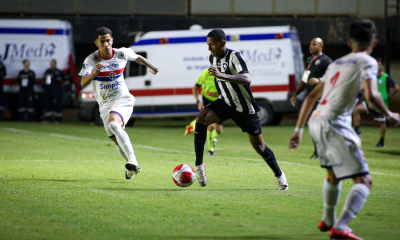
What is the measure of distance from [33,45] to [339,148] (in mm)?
18690

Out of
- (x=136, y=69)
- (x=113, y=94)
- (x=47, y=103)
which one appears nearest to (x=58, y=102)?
(x=47, y=103)

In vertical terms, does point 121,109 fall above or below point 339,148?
below

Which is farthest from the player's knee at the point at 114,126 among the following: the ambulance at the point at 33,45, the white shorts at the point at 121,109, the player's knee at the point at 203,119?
the ambulance at the point at 33,45

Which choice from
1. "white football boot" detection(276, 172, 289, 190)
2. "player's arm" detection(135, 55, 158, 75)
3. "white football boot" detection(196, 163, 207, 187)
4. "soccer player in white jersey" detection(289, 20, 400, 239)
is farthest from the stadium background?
"soccer player in white jersey" detection(289, 20, 400, 239)

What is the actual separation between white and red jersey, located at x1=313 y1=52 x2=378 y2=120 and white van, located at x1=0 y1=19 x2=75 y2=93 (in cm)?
1802

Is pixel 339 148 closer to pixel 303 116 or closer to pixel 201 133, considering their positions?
pixel 303 116

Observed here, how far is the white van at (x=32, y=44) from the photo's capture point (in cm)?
2170

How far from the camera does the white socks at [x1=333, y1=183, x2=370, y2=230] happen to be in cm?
468

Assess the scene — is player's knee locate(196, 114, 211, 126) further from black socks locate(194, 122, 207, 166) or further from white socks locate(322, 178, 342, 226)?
white socks locate(322, 178, 342, 226)

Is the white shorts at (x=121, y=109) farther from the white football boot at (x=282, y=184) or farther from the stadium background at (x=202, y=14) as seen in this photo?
the stadium background at (x=202, y=14)

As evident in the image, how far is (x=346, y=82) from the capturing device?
15.6ft

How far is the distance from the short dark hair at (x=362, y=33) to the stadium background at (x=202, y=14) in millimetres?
22142

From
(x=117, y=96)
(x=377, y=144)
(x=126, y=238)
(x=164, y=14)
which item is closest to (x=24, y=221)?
(x=126, y=238)

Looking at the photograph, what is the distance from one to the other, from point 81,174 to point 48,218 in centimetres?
334
